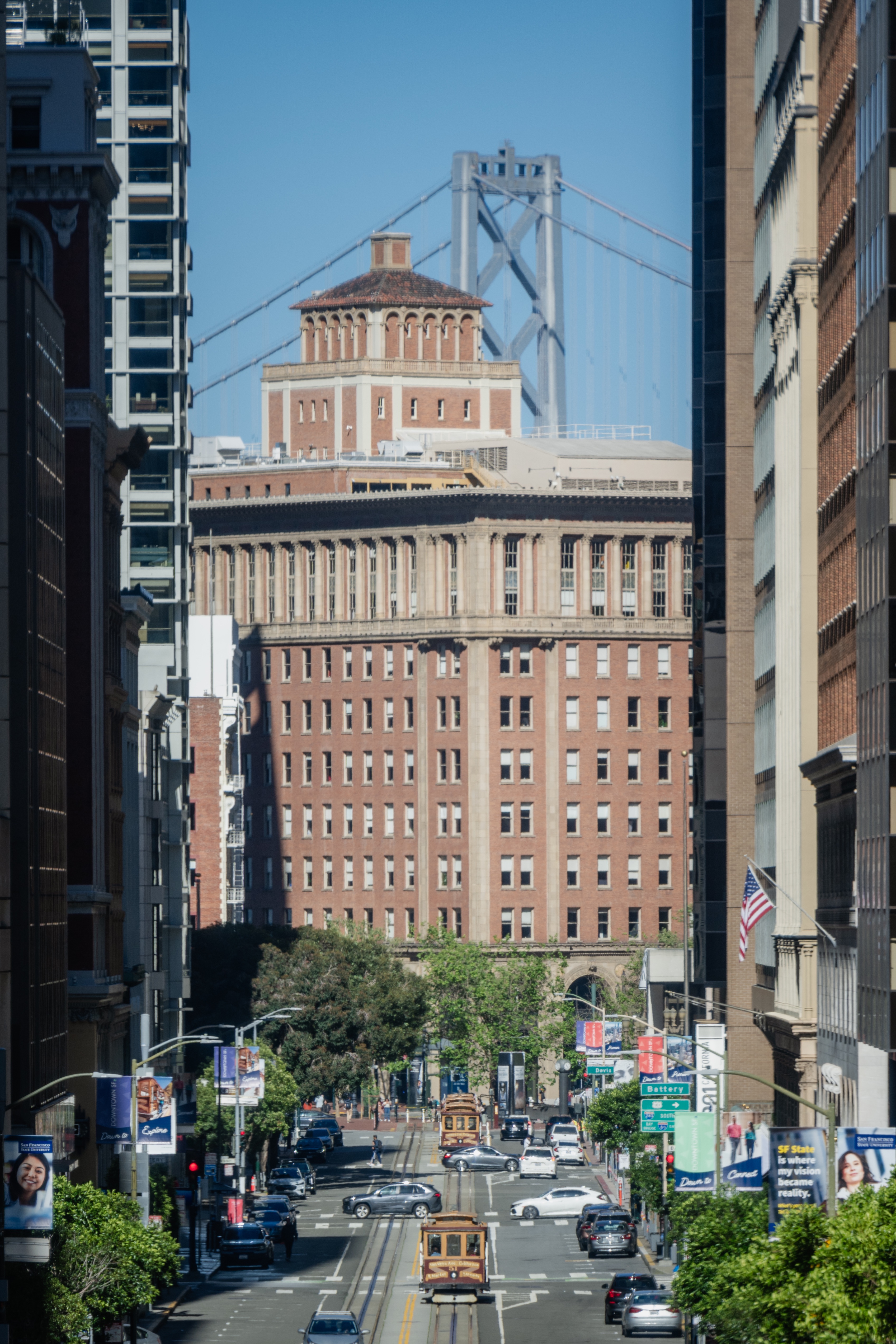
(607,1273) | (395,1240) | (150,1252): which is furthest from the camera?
(395,1240)

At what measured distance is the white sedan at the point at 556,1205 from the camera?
376ft

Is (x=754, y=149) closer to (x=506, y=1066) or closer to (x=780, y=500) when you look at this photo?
(x=780, y=500)

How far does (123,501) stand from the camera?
139m

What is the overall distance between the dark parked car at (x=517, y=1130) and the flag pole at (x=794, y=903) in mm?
68315

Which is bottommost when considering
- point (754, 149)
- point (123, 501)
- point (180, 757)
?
point (180, 757)

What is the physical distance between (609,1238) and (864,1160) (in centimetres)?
4530

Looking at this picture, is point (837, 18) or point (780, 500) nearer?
point (837, 18)

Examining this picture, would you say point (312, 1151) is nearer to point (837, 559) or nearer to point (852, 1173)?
point (837, 559)

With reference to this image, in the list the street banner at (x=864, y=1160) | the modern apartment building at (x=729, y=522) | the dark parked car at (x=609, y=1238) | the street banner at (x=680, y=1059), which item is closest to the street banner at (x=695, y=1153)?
the street banner at (x=680, y=1059)

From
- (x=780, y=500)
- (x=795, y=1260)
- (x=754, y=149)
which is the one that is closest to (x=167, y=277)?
(x=754, y=149)

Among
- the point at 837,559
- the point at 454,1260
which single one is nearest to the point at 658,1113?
the point at 454,1260

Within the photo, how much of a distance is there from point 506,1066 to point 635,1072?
2458 inches

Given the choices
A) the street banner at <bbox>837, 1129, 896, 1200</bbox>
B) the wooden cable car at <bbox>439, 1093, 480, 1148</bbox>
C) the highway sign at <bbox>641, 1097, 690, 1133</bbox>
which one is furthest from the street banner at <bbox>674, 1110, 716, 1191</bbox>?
the wooden cable car at <bbox>439, 1093, 480, 1148</bbox>

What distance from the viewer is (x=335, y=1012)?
146 meters
